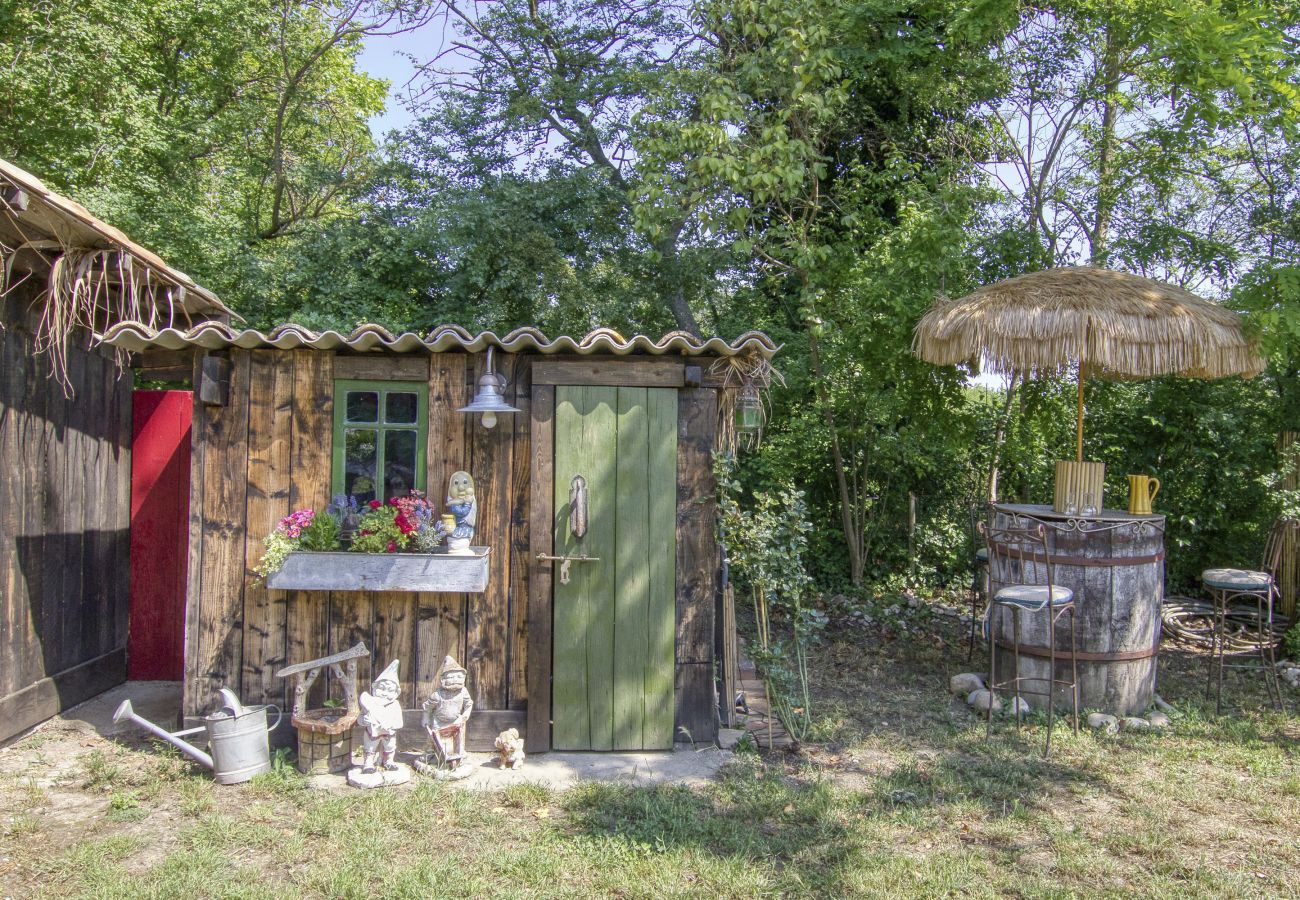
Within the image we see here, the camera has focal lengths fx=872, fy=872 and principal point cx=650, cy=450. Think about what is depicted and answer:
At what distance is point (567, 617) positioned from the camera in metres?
4.54

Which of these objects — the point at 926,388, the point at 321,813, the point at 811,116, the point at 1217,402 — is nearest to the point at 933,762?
the point at 321,813

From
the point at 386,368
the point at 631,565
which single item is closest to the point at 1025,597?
the point at 631,565

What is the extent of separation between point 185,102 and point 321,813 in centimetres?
949

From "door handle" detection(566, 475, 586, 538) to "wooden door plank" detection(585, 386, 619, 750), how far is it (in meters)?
0.07

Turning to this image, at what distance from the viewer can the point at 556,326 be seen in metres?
9.32

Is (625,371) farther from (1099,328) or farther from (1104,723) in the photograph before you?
(1104,723)

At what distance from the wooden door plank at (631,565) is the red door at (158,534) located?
10.6 ft

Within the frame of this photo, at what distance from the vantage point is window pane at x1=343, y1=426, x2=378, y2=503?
459 centimetres

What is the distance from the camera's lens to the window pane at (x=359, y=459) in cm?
459

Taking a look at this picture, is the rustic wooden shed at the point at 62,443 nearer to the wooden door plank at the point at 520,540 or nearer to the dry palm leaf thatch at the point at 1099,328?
the wooden door plank at the point at 520,540

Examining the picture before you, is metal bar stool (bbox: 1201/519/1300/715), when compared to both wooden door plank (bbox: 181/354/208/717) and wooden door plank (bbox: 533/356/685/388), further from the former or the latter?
wooden door plank (bbox: 181/354/208/717)

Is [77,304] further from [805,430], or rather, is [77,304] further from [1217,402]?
[1217,402]

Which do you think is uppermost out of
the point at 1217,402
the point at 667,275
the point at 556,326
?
the point at 667,275

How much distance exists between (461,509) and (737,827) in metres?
1.98
